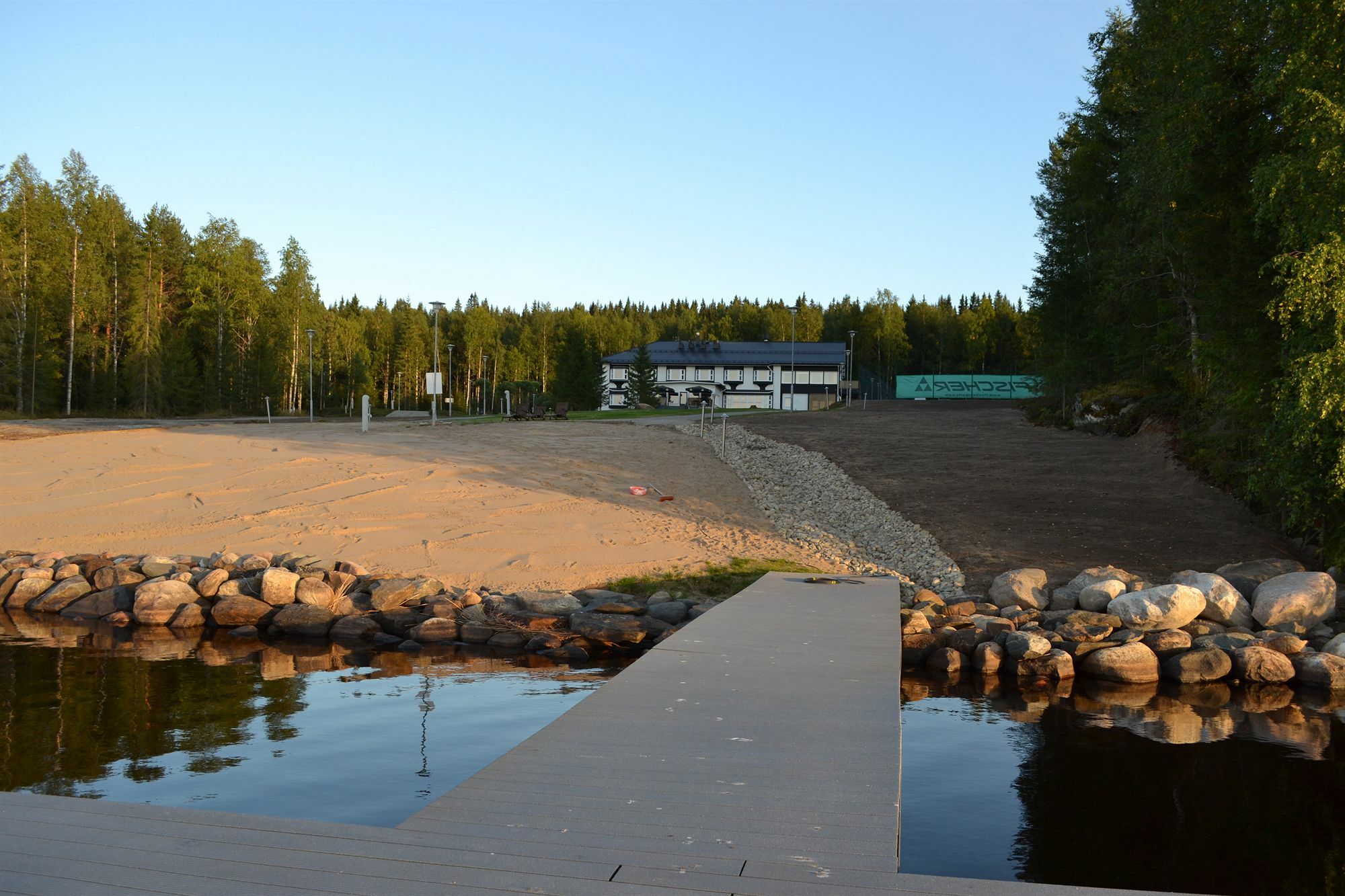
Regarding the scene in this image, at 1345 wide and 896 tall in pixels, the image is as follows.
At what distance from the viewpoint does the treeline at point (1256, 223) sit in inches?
477

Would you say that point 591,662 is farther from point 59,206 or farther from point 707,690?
point 59,206

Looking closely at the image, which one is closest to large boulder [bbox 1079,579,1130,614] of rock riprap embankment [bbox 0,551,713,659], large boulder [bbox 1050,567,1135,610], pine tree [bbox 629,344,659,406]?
large boulder [bbox 1050,567,1135,610]

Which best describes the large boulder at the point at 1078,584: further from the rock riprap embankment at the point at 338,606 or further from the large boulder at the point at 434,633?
the large boulder at the point at 434,633

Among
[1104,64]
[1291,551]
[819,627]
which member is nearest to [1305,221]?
[1291,551]

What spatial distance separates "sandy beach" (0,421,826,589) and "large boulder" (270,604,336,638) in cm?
216

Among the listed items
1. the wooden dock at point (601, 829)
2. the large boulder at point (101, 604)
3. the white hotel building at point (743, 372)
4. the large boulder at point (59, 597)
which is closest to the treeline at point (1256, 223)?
the wooden dock at point (601, 829)

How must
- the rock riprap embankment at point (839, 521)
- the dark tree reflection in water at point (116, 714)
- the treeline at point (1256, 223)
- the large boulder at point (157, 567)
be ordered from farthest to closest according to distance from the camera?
the rock riprap embankment at point (839, 521)
the large boulder at point (157, 567)
the treeline at point (1256, 223)
the dark tree reflection in water at point (116, 714)

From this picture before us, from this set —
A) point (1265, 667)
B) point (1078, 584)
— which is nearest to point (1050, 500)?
point (1078, 584)

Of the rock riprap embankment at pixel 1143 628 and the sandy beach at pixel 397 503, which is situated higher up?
the sandy beach at pixel 397 503

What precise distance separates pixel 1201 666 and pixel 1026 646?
192 centimetres

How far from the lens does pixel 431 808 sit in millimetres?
5336

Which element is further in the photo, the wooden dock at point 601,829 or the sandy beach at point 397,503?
the sandy beach at point 397,503

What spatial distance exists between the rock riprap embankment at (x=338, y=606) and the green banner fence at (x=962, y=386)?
64.8 meters

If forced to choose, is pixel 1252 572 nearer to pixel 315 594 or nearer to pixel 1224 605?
pixel 1224 605
